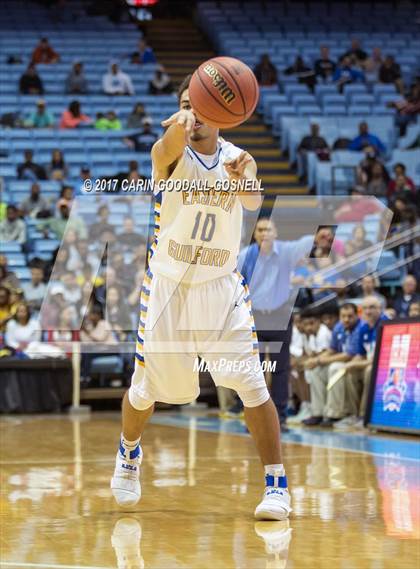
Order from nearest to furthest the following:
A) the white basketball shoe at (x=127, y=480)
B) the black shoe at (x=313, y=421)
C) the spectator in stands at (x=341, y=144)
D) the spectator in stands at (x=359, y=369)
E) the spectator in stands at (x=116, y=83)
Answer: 1. the white basketball shoe at (x=127, y=480)
2. the spectator in stands at (x=359, y=369)
3. the black shoe at (x=313, y=421)
4. the spectator in stands at (x=341, y=144)
5. the spectator in stands at (x=116, y=83)

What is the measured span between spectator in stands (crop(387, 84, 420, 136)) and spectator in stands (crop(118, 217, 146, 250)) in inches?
298

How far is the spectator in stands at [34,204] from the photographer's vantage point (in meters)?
16.2

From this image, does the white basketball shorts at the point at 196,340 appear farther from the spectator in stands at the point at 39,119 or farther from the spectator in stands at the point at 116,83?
the spectator in stands at the point at 116,83

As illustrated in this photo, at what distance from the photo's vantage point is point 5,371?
42.3 ft

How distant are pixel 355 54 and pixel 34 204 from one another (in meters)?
9.08

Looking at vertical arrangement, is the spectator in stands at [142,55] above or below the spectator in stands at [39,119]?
above

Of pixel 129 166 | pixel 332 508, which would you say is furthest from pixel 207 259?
pixel 129 166

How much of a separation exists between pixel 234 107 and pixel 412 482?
2.72m

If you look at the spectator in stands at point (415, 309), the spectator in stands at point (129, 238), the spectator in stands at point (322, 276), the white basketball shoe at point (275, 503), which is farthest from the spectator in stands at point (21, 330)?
the white basketball shoe at point (275, 503)

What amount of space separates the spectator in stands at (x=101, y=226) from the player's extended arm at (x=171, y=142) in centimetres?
956

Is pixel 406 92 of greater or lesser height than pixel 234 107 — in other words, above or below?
below

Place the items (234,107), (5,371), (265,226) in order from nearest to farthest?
1. (234,107)
2. (265,226)
3. (5,371)

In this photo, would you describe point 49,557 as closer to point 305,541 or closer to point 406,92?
point 305,541

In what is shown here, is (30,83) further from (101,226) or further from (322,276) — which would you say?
(322,276)
